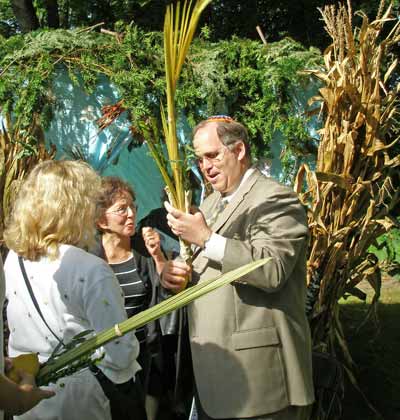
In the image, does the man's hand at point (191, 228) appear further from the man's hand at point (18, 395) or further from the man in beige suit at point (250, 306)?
the man's hand at point (18, 395)

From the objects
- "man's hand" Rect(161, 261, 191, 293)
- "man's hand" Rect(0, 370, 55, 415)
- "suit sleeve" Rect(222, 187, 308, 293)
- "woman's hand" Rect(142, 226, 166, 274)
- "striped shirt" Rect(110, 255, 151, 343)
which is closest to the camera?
"man's hand" Rect(0, 370, 55, 415)

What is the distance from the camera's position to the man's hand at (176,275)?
256cm

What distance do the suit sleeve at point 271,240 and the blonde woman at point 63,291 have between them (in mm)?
482

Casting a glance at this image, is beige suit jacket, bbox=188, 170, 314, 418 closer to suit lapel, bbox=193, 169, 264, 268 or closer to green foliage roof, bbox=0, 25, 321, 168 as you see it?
suit lapel, bbox=193, 169, 264, 268

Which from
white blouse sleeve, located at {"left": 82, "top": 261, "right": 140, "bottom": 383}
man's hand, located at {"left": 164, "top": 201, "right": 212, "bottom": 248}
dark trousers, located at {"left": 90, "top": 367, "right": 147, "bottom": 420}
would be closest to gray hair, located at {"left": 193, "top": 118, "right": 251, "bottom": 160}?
man's hand, located at {"left": 164, "top": 201, "right": 212, "bottom": 248}

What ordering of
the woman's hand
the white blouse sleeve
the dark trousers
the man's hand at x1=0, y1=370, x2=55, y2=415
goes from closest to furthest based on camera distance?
the man's hand at x1=0, y1=370, x2=55, y2=415 < the white blouse sleeve < the dark trousers < the woman's hand

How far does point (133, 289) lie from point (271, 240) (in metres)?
1.15

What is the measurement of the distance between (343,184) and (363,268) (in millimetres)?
768

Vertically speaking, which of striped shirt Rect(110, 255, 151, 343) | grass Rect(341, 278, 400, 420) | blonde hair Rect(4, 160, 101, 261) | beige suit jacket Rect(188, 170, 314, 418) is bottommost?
grass Rect(341, 278, 400, 420)

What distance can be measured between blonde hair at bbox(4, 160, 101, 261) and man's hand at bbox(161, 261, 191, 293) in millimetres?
398

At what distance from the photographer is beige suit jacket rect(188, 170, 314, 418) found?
240cm

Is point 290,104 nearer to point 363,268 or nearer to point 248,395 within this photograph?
point 363,268

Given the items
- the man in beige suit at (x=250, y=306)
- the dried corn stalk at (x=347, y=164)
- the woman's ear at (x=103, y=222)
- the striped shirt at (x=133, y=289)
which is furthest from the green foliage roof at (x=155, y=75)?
the man in beige suit at (x=250, y=306)

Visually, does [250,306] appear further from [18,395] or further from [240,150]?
[18,395]
